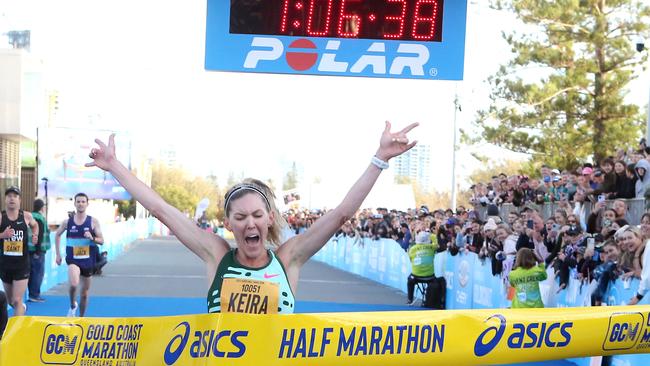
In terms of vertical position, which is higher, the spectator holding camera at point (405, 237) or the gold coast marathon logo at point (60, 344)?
the gold coast marathon logo at point (60, 344)

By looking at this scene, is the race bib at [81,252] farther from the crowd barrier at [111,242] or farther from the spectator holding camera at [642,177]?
the spectator holding camera at [642,177]

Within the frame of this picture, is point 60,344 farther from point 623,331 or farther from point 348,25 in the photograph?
point 348,25

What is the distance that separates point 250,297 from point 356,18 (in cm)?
588

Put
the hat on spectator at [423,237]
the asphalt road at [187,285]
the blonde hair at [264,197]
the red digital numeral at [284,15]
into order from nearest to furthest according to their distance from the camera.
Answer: the blonde hair at [264,197]
the red digital numeral at [284,15]
the hat on spectator at [423,237]
the asphalt road at [187,285]

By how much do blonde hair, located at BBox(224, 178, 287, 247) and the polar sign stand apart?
5276 millimetres

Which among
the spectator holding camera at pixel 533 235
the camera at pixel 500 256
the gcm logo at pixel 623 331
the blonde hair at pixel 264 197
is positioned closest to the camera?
the blonde hair at pixel 264 197

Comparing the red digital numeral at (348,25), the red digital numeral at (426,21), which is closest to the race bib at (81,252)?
the red digital numeral at (348,25)

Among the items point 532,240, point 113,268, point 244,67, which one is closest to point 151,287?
point 113,268

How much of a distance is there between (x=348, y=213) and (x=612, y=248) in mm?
7386

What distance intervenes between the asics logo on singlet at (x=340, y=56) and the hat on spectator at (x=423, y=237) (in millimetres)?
10790

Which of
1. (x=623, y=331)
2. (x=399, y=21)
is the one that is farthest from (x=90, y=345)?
(x=399, y=21)

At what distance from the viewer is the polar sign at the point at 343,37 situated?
995 cm

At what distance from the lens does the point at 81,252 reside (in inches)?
579

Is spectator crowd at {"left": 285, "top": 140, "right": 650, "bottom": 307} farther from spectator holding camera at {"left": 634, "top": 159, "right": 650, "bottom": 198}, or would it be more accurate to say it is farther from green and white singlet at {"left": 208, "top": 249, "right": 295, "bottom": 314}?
green and white singlet at {"left": 208, "top": 249, "right": 295, "bottom": 314}
